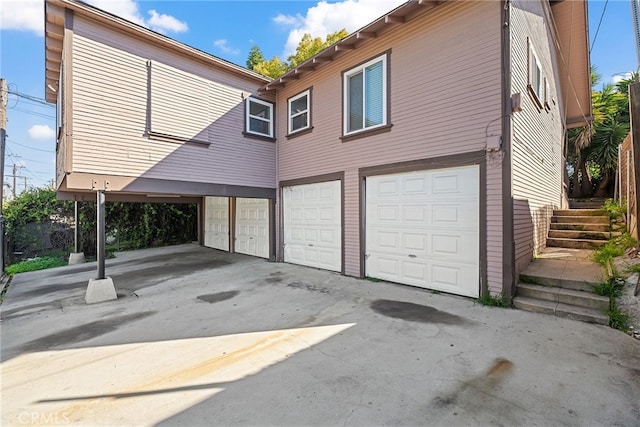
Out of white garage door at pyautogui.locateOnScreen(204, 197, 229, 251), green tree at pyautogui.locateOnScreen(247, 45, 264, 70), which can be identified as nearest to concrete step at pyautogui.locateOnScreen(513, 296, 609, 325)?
white garage door at pyautogui.locateOnScreen(204, 197, 229, 251)

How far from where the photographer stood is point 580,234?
7.25 meters

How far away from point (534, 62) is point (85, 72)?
964 cm

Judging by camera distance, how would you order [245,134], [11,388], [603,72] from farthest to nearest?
[603,72], [245,134], [11,388]

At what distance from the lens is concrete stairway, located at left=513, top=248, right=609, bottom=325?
13.9ft

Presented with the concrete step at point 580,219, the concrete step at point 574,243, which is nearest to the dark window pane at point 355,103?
the concrete step at point 574,243

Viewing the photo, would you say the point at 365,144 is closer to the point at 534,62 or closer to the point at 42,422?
the point at 534,62

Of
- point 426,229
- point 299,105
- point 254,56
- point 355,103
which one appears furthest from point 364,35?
point 254,56

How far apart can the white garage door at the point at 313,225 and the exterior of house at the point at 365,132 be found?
0.05 m

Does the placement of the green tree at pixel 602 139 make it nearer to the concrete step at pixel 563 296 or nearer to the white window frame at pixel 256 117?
the concrete step at pixel 563 296

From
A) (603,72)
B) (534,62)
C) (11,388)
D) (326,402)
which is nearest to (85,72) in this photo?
(11,388)

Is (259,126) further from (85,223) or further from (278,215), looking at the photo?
(85,223)

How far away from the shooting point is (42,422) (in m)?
2.33

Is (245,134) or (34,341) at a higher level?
(245,134)

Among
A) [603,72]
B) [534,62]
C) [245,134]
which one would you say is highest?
[603,72]
